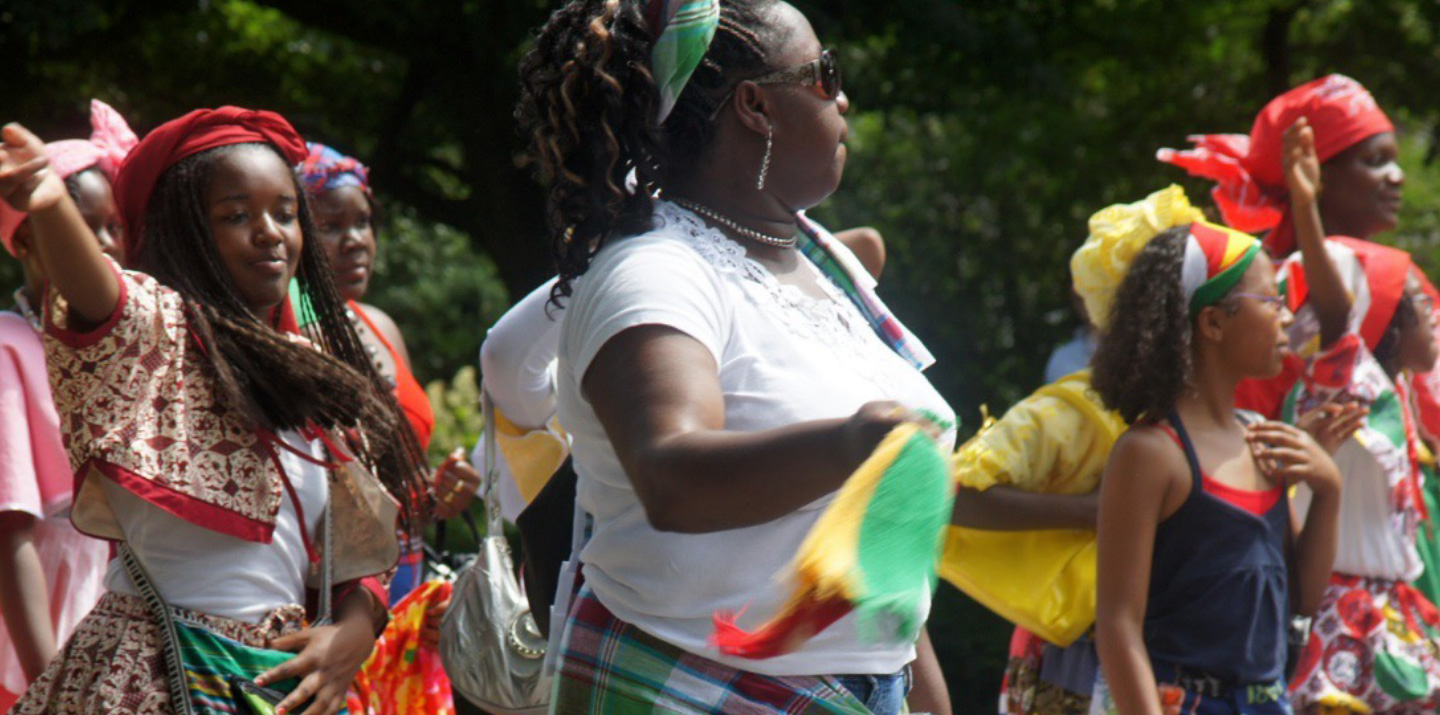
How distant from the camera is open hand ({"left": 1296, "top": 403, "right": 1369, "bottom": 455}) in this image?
15.4 ft

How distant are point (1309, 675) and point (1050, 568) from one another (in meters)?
1.07

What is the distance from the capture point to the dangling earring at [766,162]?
2.49m

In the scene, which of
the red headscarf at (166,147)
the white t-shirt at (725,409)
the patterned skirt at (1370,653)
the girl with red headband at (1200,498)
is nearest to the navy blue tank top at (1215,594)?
the girl with red headband at (1200,498)

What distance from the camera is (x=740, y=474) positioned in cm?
190

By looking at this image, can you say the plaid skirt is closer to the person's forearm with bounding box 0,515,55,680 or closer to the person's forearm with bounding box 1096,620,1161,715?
the person's forearm with bounding box 1096,620,1161,715

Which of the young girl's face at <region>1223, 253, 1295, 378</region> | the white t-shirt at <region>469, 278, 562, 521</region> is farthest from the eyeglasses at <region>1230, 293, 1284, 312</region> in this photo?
the white t-shirt at <region>469, 278, 562, 521</region>

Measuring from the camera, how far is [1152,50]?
9.95 m

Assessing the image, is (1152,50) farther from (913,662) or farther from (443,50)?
(913,662)

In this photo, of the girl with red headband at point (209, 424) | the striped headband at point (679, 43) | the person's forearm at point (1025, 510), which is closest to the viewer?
the striped headband at point (679, 43)

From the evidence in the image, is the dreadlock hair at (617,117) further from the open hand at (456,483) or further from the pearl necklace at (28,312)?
the open hand at (456,483)

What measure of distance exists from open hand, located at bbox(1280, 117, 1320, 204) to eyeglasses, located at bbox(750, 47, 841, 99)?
301 cm

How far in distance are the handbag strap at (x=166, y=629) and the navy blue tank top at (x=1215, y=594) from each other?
2.18 meters

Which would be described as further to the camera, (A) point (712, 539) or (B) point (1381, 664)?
(B) point (1381, 664)

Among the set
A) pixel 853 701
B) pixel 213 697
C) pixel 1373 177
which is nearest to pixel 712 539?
pixel 853 701
